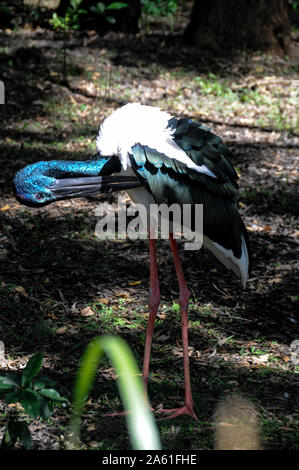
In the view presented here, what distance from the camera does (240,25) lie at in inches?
315

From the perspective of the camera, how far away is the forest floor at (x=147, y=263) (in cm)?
330

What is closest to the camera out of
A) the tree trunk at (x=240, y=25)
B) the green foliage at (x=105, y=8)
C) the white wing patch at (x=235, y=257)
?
the white wing patch at (x=235, y=257)

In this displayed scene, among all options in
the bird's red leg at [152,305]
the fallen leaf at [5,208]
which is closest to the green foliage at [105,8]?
the fallen leaf at [5,208]

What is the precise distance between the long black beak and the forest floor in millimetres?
1012

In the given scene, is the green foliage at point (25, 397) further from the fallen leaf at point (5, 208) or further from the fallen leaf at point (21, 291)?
the fallen leaf at point (5, 208)

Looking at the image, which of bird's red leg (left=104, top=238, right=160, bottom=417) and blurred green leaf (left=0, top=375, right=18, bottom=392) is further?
bird's red leg (left=104, top=238, right=160, bottom=417)

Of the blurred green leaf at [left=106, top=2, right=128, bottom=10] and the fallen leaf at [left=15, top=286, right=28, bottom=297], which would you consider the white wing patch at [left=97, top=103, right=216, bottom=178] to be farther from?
the blurred green leaf at [left=106, top=2, right=128, bottom=10]

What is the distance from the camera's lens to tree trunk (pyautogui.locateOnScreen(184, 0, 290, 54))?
784 centimetres

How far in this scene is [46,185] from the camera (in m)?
2.86

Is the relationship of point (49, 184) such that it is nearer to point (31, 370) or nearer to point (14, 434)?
point (31, 370)

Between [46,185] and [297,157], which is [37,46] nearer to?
[297,157]

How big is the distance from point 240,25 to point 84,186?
5.77 meters

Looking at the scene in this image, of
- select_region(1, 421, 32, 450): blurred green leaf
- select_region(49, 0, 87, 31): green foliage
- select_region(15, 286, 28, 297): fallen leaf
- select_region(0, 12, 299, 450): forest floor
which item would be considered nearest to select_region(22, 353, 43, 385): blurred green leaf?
select_region(1, 421, 32, 450): blurred green leaf

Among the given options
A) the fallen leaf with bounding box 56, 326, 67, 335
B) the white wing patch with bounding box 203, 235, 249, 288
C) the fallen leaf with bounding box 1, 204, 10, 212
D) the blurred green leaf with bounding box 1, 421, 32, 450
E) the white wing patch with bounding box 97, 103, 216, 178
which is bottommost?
the fallen leaf with bounding box 56, 326, 67, 335
